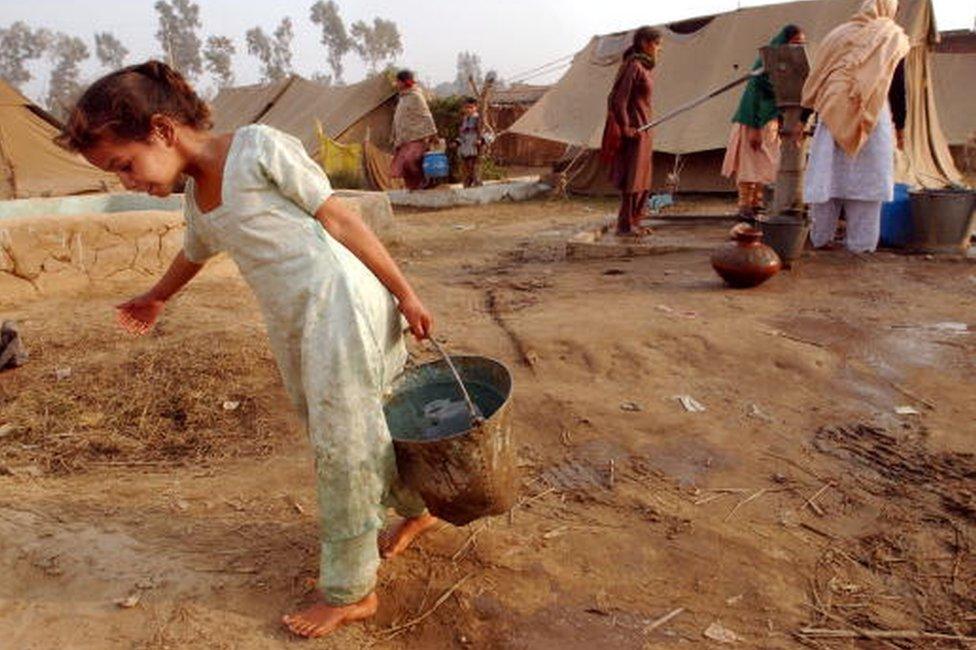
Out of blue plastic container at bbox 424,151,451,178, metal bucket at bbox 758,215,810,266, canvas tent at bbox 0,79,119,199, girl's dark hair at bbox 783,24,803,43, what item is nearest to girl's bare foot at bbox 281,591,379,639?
metal bucket at bbox 758,215,810,266

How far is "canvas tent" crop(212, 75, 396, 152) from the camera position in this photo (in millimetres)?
14234

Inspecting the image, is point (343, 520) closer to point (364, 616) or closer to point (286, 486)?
point (364, 616)

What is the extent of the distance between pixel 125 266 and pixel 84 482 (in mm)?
2851

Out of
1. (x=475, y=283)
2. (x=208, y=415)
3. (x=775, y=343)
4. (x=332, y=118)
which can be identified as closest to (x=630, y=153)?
(x=475, y=283)

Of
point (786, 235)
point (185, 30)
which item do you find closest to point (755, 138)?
point (786, 235)

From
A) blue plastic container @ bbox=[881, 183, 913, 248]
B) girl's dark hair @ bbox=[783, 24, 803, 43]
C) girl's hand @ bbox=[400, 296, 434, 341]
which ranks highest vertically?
girl's dark hair @ bbox=[783, 24, 803, 43]

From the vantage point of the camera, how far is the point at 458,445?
161cm

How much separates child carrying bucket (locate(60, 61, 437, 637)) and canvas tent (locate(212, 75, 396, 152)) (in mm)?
12390

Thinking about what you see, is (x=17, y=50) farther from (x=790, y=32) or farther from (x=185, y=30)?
(x=790, y=32)

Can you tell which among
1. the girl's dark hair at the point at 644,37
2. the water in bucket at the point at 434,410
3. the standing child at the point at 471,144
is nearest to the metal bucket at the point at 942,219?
the girl's dark hair at the point at 644,37

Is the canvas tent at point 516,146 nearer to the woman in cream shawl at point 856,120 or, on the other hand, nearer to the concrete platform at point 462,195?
the concrete platform at point 462,195

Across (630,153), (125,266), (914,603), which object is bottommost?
(914,603)

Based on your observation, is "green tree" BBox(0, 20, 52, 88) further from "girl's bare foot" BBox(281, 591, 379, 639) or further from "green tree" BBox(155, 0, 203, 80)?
"girl's bare foot" BBox(281, 591, 379, 639)

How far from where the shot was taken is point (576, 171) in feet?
39.4
